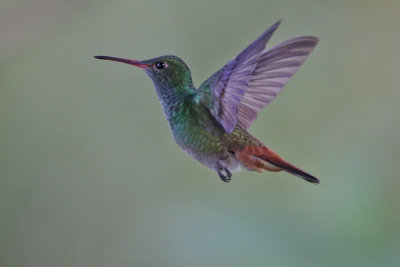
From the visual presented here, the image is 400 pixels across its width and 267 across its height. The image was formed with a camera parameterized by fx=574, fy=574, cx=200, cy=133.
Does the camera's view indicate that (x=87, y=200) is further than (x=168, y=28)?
No

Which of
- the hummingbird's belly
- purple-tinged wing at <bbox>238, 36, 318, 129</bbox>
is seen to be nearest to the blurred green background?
the hummingbird's belly

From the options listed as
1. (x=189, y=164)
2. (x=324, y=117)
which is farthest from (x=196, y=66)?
(x=324, y=117)

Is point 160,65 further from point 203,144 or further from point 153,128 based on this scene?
point 153,128

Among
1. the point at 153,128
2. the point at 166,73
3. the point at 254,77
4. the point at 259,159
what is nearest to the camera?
the point at 254,77

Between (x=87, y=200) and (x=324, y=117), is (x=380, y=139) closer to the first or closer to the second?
(x=324, y=117)

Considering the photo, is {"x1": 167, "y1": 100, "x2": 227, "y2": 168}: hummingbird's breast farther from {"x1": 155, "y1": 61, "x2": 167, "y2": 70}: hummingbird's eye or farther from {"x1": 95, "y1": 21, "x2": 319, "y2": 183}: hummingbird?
{"x1": 155, "y1": 61, "x2": 167, "y2": 70}: hummingbird's eye

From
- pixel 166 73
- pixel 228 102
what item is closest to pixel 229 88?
pixel 228 102

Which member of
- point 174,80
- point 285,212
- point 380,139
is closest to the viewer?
point 174,80
